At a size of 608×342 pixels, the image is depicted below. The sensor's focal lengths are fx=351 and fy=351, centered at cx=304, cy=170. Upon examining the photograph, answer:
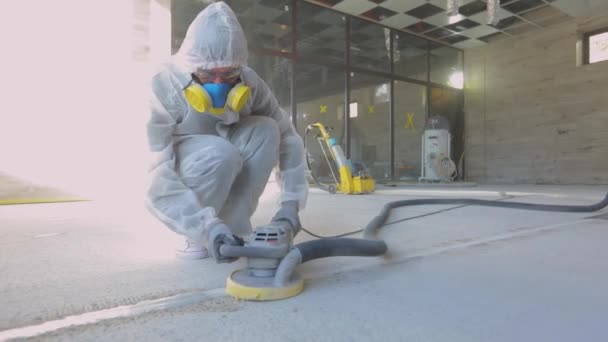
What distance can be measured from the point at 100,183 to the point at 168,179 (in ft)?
9.31

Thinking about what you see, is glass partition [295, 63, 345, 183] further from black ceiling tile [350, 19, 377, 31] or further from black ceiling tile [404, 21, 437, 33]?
black ceiling tile [404, 21, 437, 33]

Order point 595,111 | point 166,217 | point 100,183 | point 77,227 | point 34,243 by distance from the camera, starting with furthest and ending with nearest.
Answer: point 595,111
point 100,183
point 77,227
point 34,243
point 166,217

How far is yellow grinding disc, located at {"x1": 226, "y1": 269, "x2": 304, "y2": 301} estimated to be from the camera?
26.6 inches

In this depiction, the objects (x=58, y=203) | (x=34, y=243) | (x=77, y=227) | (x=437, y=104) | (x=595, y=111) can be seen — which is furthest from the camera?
(x=437, y=104)

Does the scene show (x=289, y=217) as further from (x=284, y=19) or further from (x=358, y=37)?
(x=358, y=37)

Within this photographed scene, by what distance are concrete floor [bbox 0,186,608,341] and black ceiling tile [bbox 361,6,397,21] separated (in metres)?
4.48

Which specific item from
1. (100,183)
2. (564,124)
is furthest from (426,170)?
(100,183)

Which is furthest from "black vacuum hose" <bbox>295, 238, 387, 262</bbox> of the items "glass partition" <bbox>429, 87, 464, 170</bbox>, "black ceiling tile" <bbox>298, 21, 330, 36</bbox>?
"glass partition" <bbox>429, 87, 464, 170</bbox>

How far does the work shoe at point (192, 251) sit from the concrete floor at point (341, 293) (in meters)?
0.04

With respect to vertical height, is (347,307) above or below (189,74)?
below

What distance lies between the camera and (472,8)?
490 centimetres

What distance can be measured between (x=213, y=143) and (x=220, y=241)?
14.4 inches

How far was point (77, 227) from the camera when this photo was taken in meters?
1.65

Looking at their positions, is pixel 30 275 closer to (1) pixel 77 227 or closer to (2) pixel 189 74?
(2) pixel 189 74
